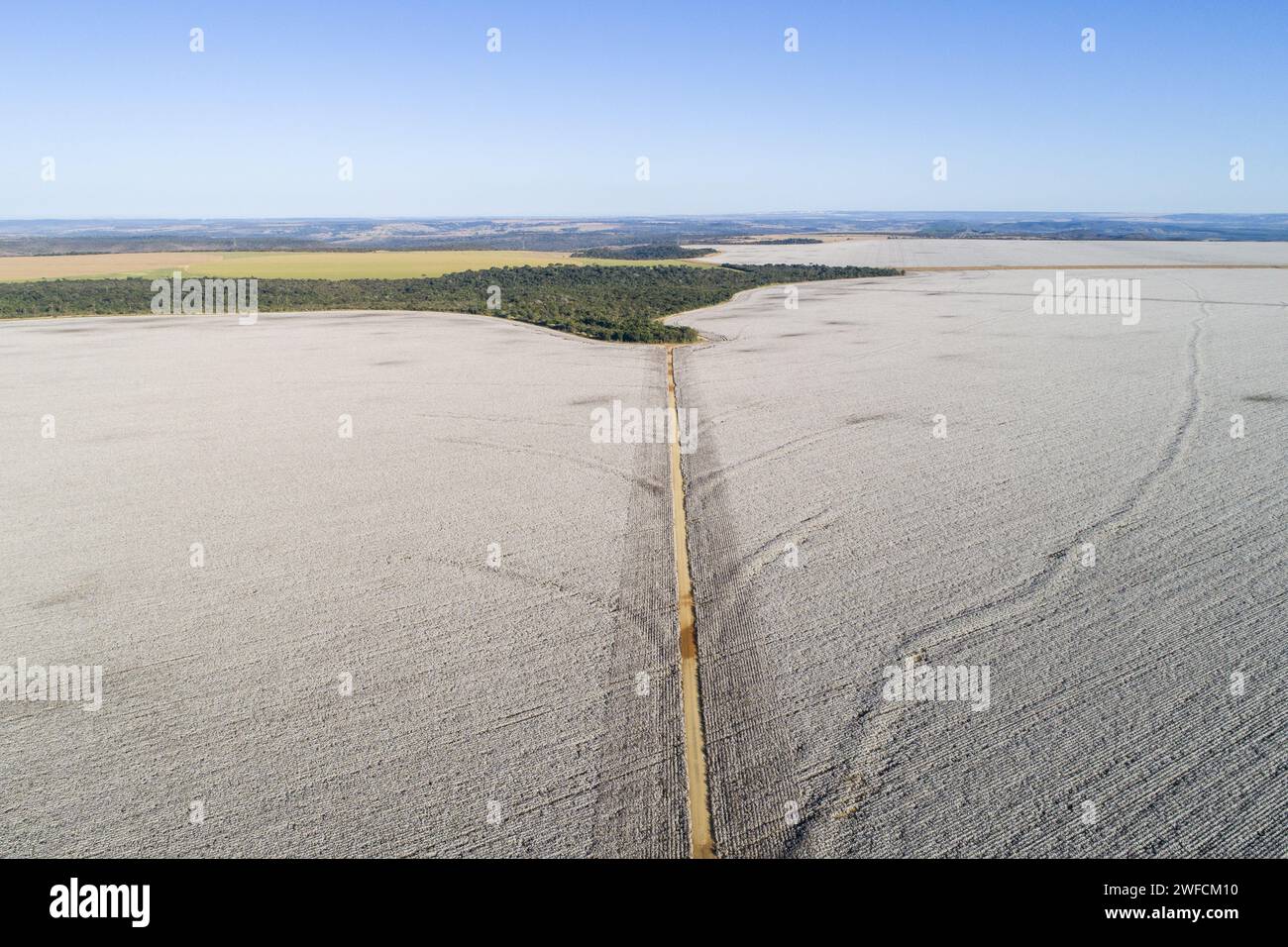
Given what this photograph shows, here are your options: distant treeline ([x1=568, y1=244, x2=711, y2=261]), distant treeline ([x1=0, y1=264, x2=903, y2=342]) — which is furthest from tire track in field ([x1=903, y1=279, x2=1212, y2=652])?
distant treeline ([x1=568, y1=244, x2=711, y2=261])

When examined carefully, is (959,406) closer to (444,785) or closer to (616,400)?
(616,400)

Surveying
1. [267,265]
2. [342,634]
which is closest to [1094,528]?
[342,634]

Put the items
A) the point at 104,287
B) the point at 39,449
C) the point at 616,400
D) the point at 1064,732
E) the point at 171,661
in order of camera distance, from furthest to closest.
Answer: the point at 104,287 < the point at 616,400 < the point at 39,449 < the point at 171,661 < the point at 1064,732

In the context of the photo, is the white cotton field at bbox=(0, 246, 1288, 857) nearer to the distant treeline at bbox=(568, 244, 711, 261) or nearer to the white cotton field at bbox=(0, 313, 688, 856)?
the white cotton field at bbox=(0, 313, 688, 856)

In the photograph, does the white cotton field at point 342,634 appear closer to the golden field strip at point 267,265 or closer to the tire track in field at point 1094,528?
the tire track in field at point 1094,528

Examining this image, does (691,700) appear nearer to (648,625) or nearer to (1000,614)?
(648,625)

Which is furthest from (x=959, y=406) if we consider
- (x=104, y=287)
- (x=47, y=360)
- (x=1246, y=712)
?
(x=104, y=287)
